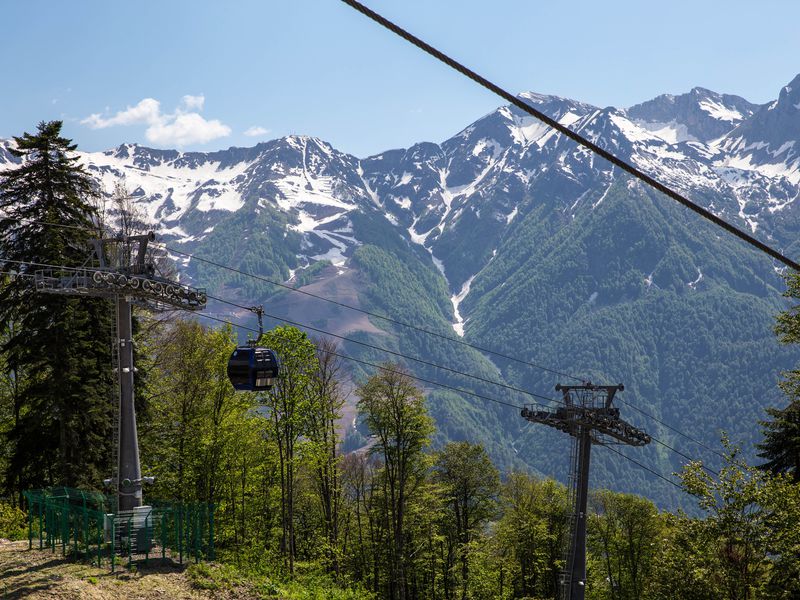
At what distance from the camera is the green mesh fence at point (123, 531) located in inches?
978

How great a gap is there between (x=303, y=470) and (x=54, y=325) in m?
24.4

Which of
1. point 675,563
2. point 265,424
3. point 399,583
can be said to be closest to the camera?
point 675,563

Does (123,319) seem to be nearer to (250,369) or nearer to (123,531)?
(250,369)

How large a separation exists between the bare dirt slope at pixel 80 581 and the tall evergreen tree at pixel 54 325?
9.86m

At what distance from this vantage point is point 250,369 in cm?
3033

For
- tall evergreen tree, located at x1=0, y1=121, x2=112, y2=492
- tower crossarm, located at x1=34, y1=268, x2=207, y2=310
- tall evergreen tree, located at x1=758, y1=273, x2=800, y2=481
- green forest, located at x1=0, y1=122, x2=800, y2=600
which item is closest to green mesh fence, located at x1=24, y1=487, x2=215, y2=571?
green forest, located at x1=0, y1=122, x2=800, y2=600

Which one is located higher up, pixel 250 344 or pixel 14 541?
pixel 250 344

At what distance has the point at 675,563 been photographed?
101 ft

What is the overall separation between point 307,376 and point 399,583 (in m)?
18.3

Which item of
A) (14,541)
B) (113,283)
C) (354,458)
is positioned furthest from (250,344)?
(354,458)

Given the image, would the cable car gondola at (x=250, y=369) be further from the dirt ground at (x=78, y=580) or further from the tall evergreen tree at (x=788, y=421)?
the tall evergreen tree at (x=788, y=421)

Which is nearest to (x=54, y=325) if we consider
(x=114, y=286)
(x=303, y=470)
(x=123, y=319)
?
(x=123, y=319)

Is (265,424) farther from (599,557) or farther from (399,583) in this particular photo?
(599,557)

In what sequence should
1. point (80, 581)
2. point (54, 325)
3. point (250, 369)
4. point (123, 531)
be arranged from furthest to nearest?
point (54, 325), point (250, 369), point (123, 531), point (80, 581)
